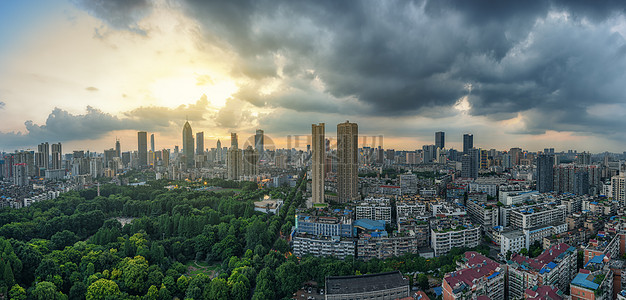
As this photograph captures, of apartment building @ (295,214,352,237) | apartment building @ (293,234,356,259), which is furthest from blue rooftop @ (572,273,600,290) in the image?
apartment building @ (295,214,352,237)

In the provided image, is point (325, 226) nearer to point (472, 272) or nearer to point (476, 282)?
point (472, 272)

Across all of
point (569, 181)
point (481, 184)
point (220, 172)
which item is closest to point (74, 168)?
point (220, 172)

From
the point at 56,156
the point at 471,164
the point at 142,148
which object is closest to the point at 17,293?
the point at 471,164

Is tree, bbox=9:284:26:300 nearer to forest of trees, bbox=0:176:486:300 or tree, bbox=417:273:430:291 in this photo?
forest of trees, bbox=0:176:486:300

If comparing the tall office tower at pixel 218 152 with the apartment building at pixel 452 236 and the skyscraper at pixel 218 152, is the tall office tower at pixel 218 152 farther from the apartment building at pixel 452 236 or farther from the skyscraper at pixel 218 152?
the apartment building at pixel 452 236

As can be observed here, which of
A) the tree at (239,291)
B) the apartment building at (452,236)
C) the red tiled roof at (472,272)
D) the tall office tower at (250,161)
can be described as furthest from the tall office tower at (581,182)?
the tall office tower at (250,161)

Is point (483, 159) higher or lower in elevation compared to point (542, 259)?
higher
